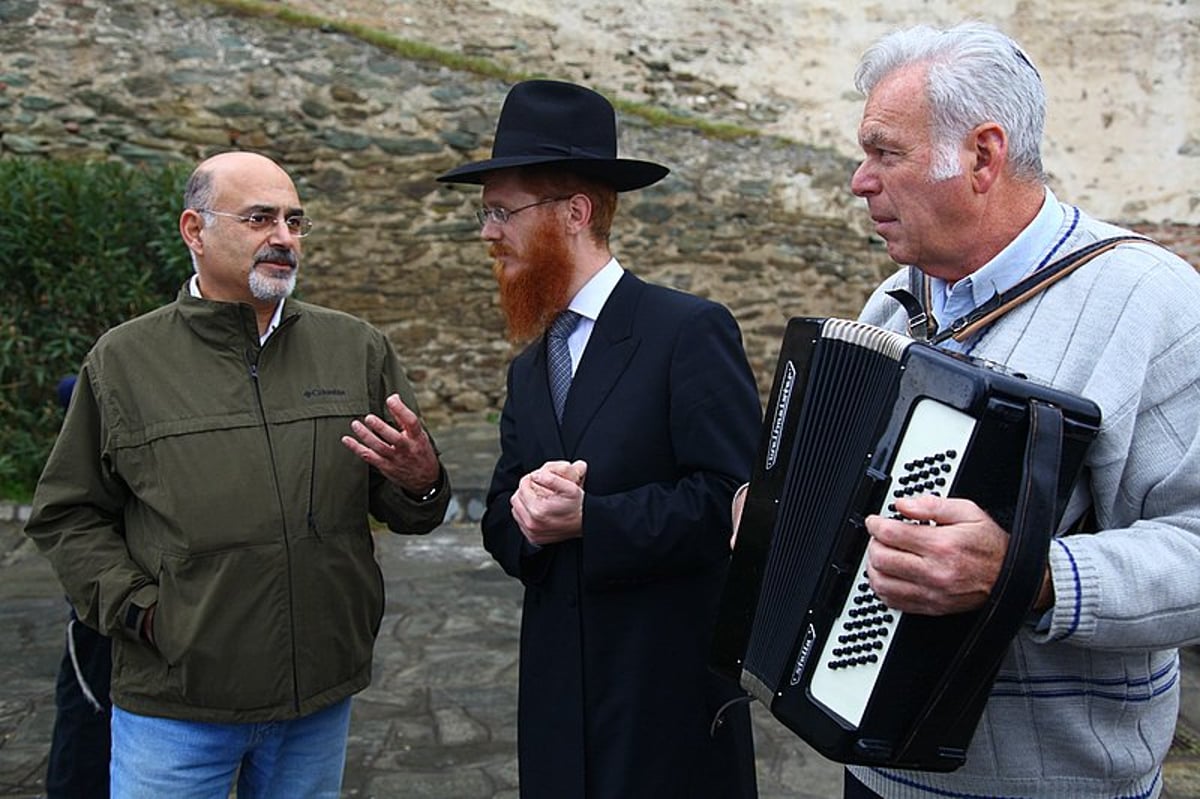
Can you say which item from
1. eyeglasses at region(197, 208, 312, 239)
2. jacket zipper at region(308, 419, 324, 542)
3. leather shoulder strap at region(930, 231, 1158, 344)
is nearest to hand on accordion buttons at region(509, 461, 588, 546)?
jacket zipper at region(308, 419, 324, 542)

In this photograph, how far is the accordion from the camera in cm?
170

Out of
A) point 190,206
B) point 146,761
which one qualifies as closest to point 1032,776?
point 146,761

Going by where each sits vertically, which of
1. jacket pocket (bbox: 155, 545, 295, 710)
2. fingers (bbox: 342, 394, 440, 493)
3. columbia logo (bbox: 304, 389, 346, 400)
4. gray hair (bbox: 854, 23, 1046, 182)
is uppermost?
gray hair (bbox: 854, 23, 1046, 182)

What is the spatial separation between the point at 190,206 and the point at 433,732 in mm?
2455

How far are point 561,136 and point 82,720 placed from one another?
2.11 m

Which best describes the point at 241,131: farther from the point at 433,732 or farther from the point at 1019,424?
the point at 1019,424

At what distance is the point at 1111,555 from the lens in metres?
1.79

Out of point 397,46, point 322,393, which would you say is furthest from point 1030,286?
point 397,46

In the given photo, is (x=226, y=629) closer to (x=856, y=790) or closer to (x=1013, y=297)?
(x=856, y=790)

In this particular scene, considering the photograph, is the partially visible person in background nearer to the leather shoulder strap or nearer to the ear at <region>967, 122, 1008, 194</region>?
the leather shoulder strap

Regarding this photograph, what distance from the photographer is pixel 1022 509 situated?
5.57 feet

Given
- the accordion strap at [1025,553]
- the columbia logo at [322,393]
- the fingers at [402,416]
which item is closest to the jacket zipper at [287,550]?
the columbia logo at [322,393]

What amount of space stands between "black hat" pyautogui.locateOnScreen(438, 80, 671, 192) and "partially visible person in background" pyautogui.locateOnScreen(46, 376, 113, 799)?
1701mm

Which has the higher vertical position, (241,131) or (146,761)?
(241,131)
